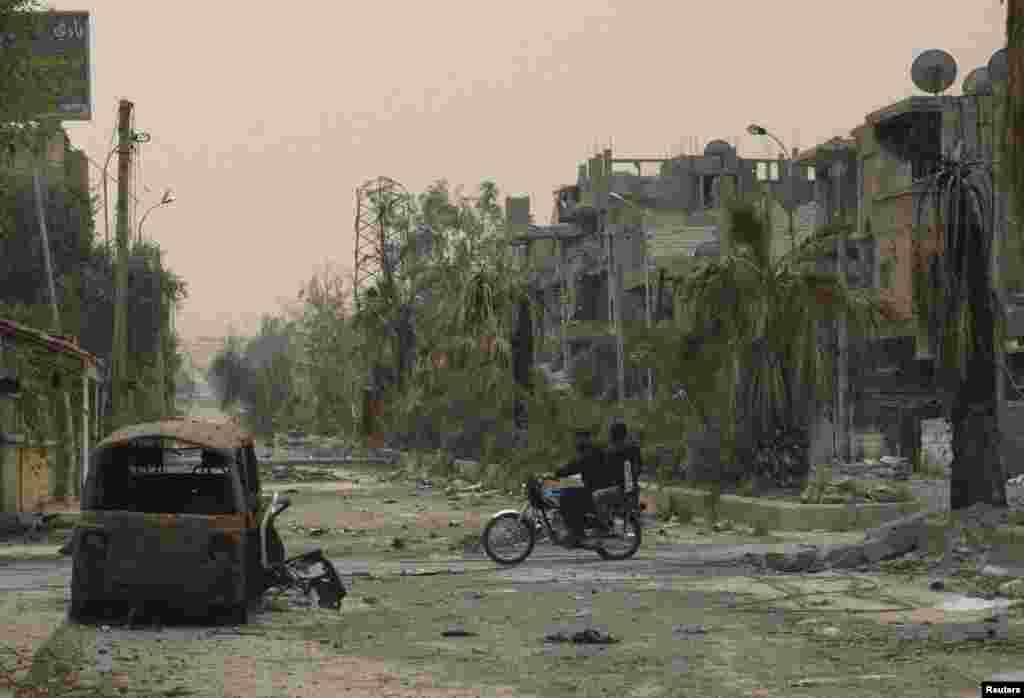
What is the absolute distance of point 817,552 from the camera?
23.4 m

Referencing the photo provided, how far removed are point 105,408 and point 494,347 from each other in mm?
14731

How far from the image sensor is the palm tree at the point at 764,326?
1368 inches

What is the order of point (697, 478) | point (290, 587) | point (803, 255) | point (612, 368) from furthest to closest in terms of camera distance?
point (612, 368), point (697, 478), point (803, 255), point (290, 587)

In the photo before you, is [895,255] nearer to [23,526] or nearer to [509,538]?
[23,526]

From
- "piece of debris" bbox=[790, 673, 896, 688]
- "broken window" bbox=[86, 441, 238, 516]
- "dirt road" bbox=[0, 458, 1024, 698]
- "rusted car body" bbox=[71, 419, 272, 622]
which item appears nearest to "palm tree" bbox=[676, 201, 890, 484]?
"dirt road" bbox=[0, 458, 1024, 698]

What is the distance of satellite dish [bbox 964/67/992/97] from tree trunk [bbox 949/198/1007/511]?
3722 cm

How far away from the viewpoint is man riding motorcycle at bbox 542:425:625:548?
83.7 feet

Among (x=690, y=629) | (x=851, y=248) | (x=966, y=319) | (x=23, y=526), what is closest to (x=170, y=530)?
(x=690, y=629)

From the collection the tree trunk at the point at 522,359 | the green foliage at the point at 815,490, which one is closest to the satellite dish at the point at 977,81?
the tree trunk at the point at 522,359

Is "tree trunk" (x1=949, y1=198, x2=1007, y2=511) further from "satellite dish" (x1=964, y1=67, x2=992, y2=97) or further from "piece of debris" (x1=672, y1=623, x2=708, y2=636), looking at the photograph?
"satellite dish" (x1=964, y1=67, x2=992, y2=97)

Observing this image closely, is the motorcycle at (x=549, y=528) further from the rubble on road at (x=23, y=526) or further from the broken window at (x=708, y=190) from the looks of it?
the broken window at (x=708, y=190)

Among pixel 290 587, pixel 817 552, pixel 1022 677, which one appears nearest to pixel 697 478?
pixel 817 552

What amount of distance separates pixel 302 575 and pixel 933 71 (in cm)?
4106

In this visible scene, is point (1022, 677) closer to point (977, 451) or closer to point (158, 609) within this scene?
point (158, 609)
